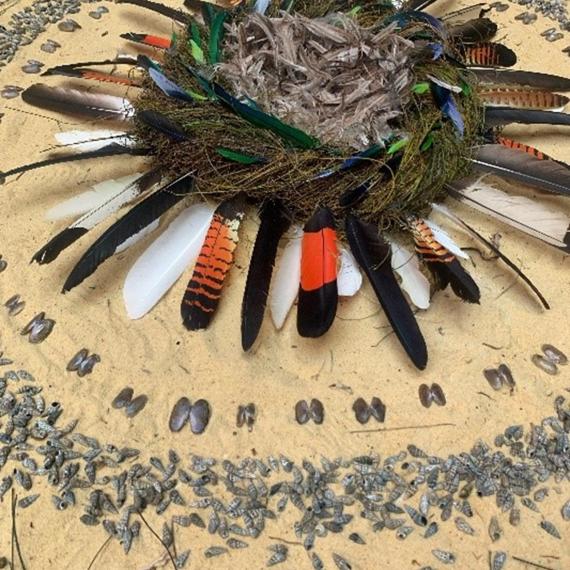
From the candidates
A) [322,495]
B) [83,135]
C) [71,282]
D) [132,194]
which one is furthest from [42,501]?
[83,135]

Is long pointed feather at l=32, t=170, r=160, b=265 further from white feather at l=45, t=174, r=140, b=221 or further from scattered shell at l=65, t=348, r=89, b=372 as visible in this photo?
scattered shell at l=65, t=348, r=89, b=372

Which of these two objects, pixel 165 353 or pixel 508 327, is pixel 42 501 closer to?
pixel 165 353

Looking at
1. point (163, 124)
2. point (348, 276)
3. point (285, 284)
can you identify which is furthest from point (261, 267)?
point (163, 124)

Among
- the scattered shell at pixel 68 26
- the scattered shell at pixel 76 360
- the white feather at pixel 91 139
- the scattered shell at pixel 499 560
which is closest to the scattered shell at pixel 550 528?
the scattered shell at pixel 499 560

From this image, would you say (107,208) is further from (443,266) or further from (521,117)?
(521,117)

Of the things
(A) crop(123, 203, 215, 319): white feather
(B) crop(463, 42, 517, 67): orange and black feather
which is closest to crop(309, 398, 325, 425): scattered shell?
(A) crop(123, 203, 215, 319): white feather

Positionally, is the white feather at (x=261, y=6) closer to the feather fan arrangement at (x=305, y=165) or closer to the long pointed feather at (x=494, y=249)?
the feather fan arrangement at (x=305, y=165)
